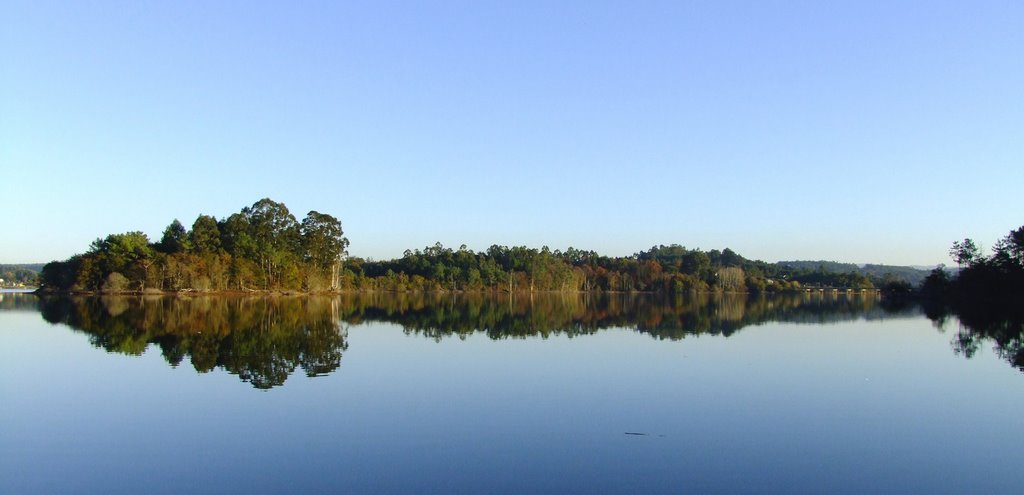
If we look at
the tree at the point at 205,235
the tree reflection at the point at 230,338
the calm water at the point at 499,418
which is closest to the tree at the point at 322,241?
the tree at the point at 205,235

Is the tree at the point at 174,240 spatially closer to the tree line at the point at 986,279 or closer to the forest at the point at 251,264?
the forest at the point at 251,264

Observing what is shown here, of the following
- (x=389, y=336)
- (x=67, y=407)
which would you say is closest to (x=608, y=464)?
(x=67, y=407)

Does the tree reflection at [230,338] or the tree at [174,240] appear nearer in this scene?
the tree reflection at [230,338]

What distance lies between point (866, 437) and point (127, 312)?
118 feet

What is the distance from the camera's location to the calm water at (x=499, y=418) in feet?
26.1

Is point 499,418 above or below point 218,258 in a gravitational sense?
below

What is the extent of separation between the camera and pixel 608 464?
331 inches

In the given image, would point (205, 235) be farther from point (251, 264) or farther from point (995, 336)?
point (995, 336)

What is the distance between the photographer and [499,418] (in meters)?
11.0

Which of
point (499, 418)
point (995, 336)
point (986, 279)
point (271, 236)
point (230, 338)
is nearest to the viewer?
point (499, 418)

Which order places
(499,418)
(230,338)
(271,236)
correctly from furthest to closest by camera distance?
(271,236), (230,338), (499,418)

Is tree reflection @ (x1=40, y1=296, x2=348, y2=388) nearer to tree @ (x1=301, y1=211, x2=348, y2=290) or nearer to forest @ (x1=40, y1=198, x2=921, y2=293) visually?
forest @ (x1=40, y1=198, x2=921, y2=293)

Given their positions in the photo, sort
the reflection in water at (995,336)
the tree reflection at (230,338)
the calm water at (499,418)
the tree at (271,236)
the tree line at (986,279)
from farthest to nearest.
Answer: the tree at (271,236)
the tree line at (986,279)
the reflection in water at (995,336)
the tree reflection at (230,338)
the calm water at (499,418)

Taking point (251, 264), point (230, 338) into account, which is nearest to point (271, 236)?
point (251, 264)
